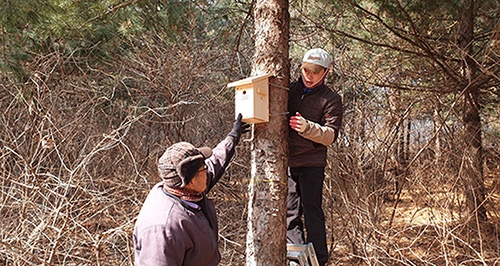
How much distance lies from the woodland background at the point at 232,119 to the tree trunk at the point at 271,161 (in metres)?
0.95

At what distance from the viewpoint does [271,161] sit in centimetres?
273

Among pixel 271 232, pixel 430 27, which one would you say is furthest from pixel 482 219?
pixel 271 232

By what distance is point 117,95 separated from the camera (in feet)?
22.3

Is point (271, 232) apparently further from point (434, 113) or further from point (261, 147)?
point (434, 113)

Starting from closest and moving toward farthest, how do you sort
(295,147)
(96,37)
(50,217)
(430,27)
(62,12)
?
(295,147)
(50,217)
(62,12)
(430,27)
(96,37)

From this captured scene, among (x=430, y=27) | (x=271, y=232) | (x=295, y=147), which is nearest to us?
(x=271, y=232)

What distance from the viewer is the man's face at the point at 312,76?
9.70 ft

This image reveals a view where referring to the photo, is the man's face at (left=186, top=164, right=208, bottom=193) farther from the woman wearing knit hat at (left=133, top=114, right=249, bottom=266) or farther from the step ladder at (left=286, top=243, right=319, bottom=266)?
the step ladder at (left=286, top=243, right=319, bottom=266)

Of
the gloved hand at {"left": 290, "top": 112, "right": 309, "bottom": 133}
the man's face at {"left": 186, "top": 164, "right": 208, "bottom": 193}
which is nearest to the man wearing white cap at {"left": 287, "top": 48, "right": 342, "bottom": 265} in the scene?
the gloved hand at {"left": 290, "top": 112, "right": 309, "bottom": 133}

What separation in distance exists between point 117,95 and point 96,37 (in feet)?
4.13

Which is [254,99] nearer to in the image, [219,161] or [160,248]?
[219,161]

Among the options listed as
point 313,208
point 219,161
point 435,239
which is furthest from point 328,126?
point 435,239

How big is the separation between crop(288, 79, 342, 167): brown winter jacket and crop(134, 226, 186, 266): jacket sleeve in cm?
135

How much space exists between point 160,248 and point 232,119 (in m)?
4.06
